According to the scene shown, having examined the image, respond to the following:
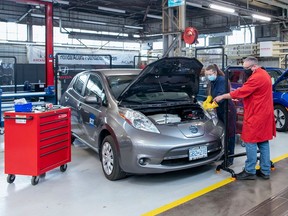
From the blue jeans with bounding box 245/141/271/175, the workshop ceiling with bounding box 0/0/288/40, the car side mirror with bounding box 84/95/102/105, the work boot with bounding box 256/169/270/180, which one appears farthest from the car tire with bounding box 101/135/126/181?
the workshop ceiling with bounding box 0/0/288/40

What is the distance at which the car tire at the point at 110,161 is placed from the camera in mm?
3879

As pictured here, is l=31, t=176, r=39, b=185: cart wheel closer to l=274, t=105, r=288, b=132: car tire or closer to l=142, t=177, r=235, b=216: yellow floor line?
l=142, t=177, r=235, b=216: yellow floor line

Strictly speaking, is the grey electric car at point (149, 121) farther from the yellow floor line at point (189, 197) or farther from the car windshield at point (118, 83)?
the yellow floor line at point (189, 197)

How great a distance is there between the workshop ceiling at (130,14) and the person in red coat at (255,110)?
1038 cm

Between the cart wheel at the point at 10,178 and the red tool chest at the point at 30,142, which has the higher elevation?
the red tool chest at the point at 30,142

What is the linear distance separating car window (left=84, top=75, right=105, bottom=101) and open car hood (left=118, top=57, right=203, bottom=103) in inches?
A: 20.2

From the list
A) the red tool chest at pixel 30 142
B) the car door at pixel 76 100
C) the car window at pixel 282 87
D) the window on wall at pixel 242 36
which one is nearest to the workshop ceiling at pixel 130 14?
the window on wall at pixel 242 36

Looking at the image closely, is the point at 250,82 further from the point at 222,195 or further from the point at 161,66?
the point at 222,195

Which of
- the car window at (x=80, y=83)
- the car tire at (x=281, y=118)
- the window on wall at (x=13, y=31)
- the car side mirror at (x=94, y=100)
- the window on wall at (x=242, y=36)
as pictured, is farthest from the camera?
the window on wall at (x=242, y=36)

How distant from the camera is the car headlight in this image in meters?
3.78

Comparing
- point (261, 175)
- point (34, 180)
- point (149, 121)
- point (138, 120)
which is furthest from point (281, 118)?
point (34, 180)

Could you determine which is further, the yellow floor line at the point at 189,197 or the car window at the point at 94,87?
the car window at the point at 94,87

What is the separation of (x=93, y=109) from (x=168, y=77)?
1178 mm

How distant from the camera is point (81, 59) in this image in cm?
1454
